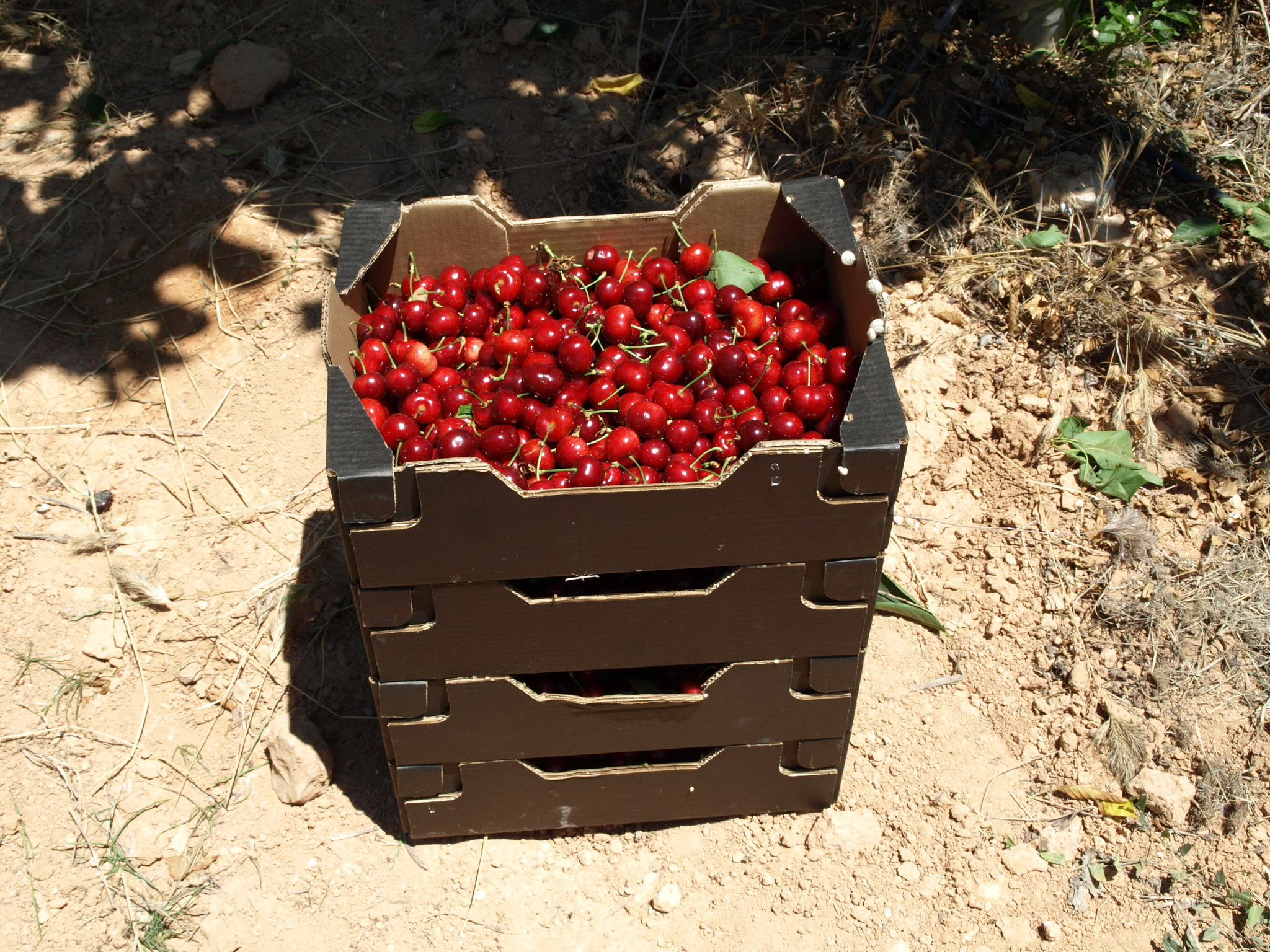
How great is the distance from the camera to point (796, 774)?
276 centimetres

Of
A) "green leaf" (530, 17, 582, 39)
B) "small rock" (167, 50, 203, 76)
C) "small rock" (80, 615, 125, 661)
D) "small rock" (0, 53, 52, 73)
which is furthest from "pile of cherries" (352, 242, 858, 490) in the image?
"small rock" (0, 53, 52, 73)

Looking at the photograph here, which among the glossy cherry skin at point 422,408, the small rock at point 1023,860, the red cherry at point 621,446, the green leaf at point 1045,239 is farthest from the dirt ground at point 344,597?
the red cherry at point 621,446

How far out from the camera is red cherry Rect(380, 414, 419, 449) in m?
2.48

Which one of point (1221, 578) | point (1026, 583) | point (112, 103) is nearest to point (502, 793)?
point (1026, 583)

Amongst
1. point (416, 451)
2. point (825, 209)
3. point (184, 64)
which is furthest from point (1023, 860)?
point (184, 64)

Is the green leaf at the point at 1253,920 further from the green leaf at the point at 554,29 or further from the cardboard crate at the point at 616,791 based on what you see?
the green leaf at the point at 554,29

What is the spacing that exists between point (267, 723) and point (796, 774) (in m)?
1.58

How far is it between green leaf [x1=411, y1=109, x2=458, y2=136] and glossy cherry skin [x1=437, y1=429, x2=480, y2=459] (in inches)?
103

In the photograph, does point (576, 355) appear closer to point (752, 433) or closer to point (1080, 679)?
point (752, 433)

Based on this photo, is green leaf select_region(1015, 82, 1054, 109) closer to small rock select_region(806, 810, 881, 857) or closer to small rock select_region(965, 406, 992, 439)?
small rock select_region(965, 406, 992, 439)

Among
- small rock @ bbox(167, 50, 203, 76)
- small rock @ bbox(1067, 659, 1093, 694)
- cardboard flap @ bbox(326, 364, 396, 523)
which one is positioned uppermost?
cardboard flap @ bbox(326, 364, 396, 523)

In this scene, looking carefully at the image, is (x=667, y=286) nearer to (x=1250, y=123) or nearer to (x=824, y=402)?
(x=824, y=402)

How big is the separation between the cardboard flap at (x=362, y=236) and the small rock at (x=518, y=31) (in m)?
2.48

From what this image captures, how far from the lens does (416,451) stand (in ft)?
7.97
